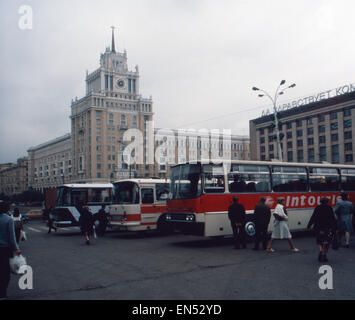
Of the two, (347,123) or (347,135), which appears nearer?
(347,123)

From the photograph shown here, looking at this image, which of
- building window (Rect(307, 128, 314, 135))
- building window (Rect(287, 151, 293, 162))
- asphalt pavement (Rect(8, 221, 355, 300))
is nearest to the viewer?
asphalt pavement (Rect(8, 221, 355, 300))

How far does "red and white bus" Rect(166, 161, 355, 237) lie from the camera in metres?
14.1

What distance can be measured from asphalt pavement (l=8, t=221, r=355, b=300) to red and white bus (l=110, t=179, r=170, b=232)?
4.12 metres

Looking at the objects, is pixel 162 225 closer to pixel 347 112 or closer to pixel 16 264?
pixel 16 264

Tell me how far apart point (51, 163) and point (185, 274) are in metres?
140

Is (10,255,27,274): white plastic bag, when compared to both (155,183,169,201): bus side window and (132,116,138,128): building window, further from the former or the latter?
(132,116,138,128): building window

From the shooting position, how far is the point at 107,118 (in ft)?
370

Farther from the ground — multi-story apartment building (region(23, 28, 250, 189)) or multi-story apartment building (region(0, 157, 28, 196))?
multi-story apartment building (region(23, 28, 250, 189))

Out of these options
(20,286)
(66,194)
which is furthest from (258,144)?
(20,286)

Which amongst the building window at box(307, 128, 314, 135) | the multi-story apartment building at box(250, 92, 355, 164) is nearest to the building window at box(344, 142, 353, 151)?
the multi-story apartment building at box(250, 92, 355, 164)

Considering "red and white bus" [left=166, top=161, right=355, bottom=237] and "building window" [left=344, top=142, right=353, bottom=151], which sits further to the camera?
"building window" [left=344, top=142, right=353, bottom=151]

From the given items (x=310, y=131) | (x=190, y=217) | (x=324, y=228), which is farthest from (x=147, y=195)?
(x=310, y=131)

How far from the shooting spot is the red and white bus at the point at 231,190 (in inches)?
554

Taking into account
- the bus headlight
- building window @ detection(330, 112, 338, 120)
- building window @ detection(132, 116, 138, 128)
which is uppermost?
building window @ detection(132, 116, 138, 128)
